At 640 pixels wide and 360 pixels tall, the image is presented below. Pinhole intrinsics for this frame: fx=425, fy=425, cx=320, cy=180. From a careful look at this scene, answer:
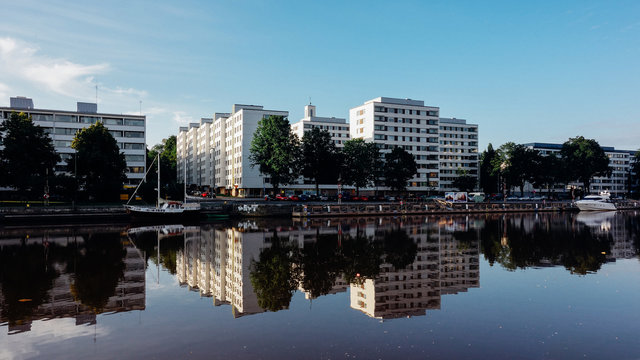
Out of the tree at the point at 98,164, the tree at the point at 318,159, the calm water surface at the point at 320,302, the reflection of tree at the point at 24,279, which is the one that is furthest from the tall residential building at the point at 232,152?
the calm water surface at the point at 320,302

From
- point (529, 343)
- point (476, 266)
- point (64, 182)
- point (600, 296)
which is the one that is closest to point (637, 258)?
point (476, 266)

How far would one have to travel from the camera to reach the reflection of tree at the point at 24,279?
1803cm

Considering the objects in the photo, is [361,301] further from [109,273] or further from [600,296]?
[109,273]

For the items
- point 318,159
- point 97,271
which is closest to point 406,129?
point 318,159

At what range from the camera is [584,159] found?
516 ft

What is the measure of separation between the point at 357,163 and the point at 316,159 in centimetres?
1511

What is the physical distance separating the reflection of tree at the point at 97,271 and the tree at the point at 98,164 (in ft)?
151

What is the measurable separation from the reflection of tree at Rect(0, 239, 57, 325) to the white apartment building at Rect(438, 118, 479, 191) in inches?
6494

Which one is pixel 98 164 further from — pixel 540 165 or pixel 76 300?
pixel 540 165

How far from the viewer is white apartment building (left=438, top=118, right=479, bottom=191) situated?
183500 millimetres

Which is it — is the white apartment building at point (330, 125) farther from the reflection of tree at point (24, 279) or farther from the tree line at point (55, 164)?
the reflection of tree at point (24, 279)

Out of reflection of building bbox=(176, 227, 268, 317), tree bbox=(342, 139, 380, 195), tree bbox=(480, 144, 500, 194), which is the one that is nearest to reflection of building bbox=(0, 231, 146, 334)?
reflection of building bbox=(176, 227, 268, 317)

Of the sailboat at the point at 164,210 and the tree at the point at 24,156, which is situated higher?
the tree at the point at 24,156

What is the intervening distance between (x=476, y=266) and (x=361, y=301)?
13049 millimetres
